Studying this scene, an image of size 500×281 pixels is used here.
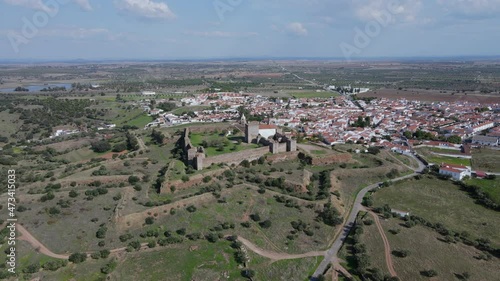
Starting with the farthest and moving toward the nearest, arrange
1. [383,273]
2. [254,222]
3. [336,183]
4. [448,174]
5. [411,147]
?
[411,147] < [448,174] < [336,183] < [254,222] < [383,273]

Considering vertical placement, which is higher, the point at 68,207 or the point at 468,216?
the point at 68,207

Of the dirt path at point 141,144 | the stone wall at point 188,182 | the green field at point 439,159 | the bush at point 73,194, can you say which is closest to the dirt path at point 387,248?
the stone wall at point 188,182

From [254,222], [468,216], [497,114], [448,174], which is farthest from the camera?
[497,114]

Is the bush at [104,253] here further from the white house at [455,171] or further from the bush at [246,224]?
the white house at [455,171]

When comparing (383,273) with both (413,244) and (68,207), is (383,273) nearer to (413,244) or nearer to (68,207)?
(413,244)

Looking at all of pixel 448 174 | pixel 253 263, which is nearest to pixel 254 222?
pixel 253 263

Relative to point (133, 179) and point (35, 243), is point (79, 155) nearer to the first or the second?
point (133, 179)

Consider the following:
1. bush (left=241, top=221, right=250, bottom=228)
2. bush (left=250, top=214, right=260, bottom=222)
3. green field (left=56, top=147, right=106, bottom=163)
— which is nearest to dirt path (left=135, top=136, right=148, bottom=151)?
green field (left=56, top=147, right=106, bottom=163)

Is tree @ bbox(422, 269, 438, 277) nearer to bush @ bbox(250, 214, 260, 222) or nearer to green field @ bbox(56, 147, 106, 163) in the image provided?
bush @ bbox(250, 214, 260, 222)
